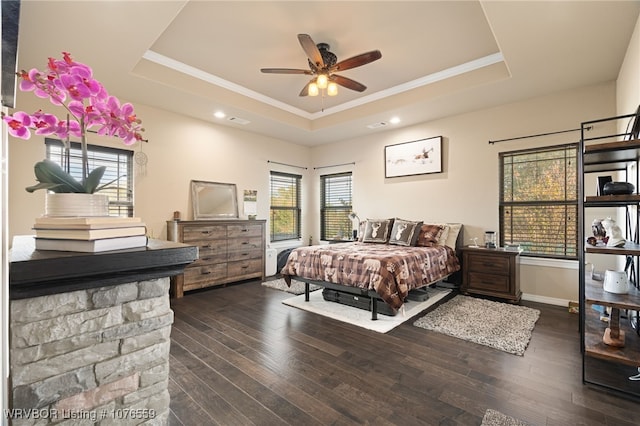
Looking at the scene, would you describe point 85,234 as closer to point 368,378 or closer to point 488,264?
point 368,378

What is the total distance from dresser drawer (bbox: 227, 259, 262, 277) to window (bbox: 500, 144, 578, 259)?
3.83 m

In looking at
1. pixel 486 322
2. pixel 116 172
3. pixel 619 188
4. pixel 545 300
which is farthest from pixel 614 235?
pixel 116 172

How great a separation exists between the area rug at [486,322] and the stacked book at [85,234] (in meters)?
2.89

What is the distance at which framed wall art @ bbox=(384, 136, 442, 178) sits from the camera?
491 cm

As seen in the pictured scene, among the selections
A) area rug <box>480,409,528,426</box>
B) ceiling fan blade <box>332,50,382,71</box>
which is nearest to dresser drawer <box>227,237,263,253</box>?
ceiling fan blade <box>332,50,382,71</box>

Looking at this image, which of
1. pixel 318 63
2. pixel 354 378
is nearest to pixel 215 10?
pixel 318 63

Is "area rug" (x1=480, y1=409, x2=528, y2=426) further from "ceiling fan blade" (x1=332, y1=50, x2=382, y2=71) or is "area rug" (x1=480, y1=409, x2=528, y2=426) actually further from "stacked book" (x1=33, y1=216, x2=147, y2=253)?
"ceiling fan blade" (x1=332, y1=50, x2=382, y2=71)

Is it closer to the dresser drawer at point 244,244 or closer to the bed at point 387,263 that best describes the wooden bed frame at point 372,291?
the bed at point 387,263

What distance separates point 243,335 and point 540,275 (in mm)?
3820

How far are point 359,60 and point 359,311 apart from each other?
2737 millimetres

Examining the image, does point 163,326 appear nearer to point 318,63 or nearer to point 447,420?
point 447,420

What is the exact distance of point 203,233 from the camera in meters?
4.45

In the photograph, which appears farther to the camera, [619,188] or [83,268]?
[619,188]

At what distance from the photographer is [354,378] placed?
2162mm
